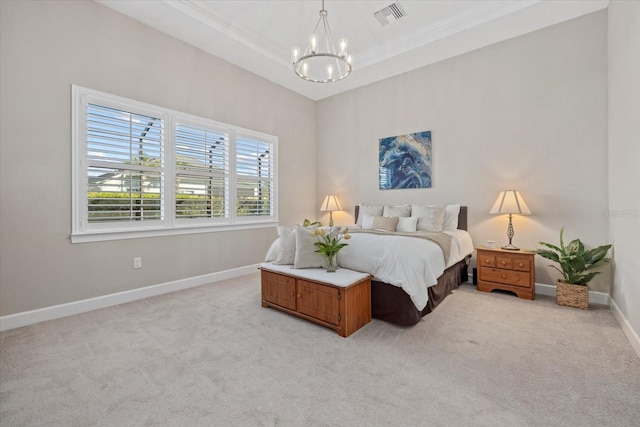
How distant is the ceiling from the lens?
3.19m

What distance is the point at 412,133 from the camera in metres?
4.55

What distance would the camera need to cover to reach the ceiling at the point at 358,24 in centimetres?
319

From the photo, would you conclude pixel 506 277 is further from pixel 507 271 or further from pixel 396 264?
pixel 396 264

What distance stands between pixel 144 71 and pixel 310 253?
292 centimetres

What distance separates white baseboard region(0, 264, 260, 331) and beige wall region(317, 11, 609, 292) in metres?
3.07

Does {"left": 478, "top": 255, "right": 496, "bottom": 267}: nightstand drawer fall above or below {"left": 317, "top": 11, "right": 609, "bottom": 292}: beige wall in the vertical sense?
below

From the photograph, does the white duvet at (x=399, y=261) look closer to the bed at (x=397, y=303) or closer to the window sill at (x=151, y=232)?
the bed at (x=397, y=303)

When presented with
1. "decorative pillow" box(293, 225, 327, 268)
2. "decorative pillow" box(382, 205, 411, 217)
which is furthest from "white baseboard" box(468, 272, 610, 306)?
"decorative pillow" box(293, 225, 327, 268)

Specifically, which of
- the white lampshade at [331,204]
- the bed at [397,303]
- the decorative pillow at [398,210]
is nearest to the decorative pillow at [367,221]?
the decorative pillow at [398,210]

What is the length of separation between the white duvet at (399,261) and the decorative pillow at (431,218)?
3.02 feet

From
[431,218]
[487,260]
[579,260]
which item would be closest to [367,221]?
[431,218]

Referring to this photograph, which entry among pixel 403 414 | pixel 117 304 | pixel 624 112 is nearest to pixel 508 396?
pixel 403 414

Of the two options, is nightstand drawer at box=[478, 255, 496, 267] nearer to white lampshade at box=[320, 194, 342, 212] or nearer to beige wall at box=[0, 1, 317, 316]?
white lampshade at box=[320, 194, 342, 212]

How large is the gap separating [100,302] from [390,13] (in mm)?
4615
